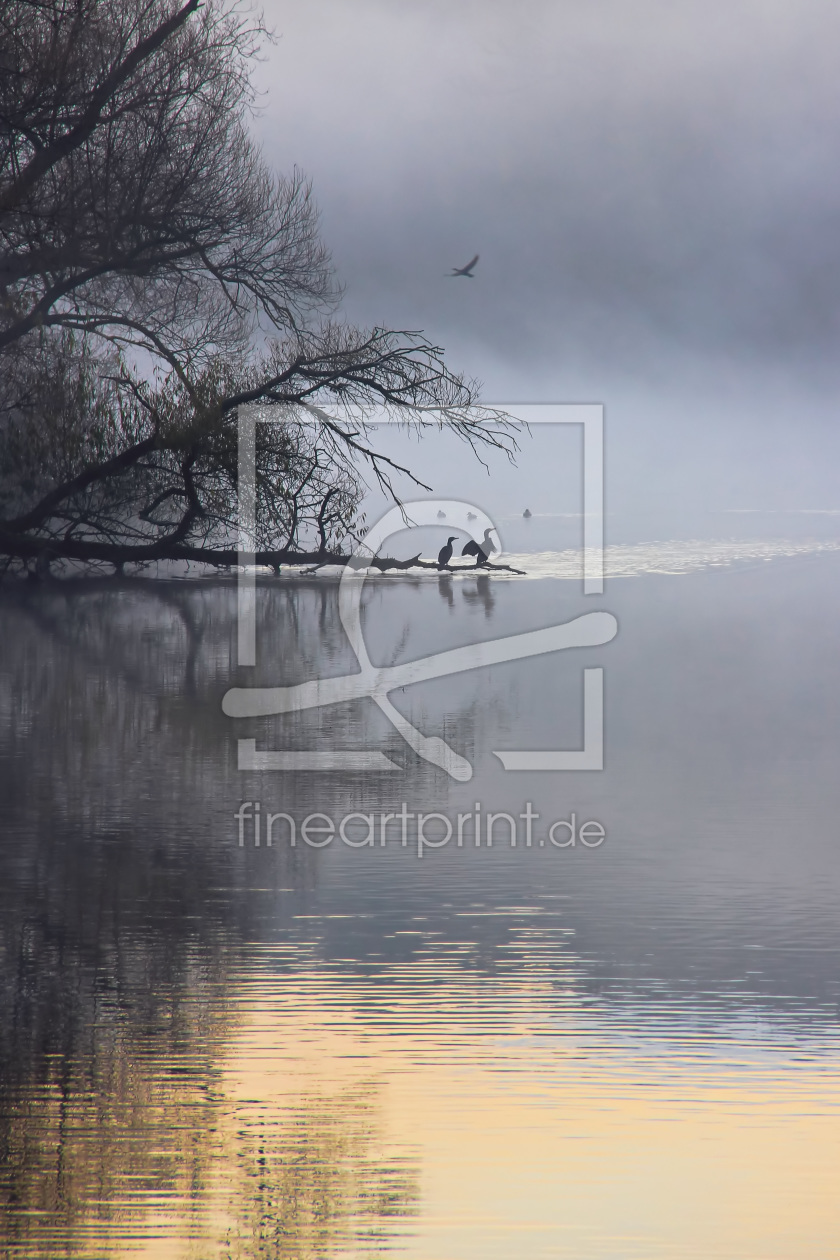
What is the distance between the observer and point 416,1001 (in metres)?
3.53

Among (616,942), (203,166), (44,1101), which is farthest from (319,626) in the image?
(44,1101)

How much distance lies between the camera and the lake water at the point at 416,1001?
258 centimetres

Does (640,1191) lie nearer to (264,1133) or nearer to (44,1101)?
(264,1133)

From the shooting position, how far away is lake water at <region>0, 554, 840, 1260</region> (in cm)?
258
